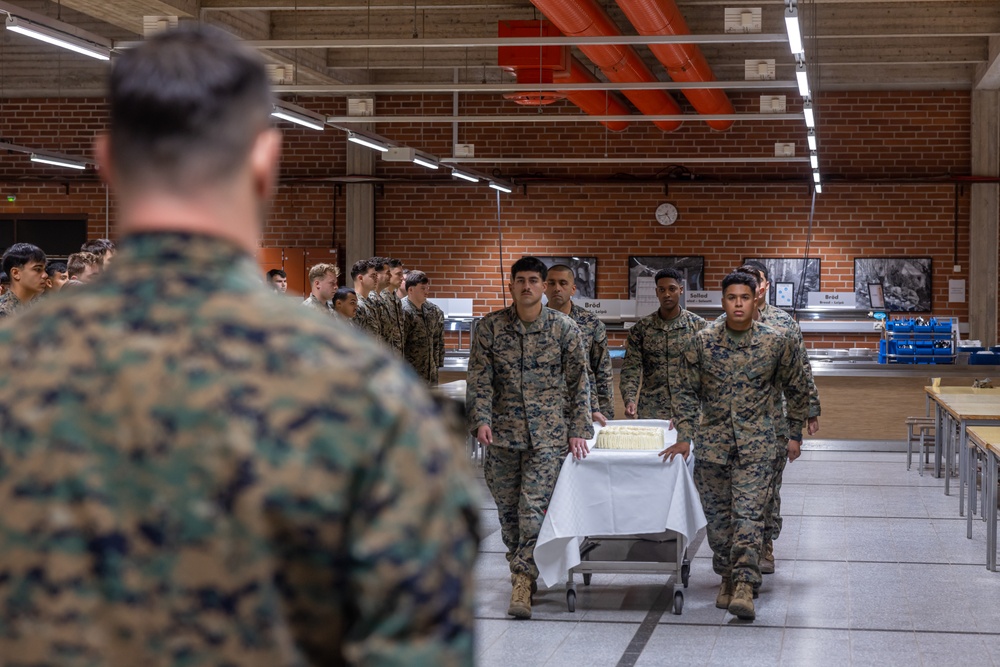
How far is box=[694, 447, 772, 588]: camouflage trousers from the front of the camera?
546 centimetres

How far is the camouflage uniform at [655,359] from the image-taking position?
752cm

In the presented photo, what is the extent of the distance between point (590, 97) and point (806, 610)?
7501mm

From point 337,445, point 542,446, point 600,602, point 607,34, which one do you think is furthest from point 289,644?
point 607,34

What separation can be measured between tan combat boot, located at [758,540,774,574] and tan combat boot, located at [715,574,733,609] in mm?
699

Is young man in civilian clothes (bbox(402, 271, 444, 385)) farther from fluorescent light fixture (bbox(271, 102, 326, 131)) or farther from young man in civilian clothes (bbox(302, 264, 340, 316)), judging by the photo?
fluorescent light fixture (bbox(271, 102, 326, 131))

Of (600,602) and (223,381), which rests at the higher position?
(223,381)

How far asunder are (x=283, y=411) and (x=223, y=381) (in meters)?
0.06

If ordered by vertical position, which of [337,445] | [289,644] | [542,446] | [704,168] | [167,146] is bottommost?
[542,446]

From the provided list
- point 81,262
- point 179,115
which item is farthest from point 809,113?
point 179,115

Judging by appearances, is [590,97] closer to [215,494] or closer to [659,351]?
[659,351]

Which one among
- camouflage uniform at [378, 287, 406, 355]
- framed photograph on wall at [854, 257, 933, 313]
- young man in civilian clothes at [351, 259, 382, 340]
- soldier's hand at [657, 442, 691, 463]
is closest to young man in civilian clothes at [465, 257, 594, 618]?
soldier's hand at [657, 442, 691, 463]

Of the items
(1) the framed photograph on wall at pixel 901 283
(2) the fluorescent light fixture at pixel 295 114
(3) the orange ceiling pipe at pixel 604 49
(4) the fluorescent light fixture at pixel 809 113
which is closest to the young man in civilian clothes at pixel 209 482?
(3) the orange ceiling pipe at pixel 604 49

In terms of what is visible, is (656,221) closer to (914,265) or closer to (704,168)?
(704,168)

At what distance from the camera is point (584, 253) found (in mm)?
15391
